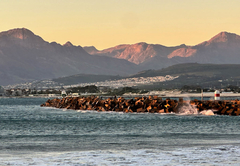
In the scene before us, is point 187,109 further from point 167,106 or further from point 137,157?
point 137,157

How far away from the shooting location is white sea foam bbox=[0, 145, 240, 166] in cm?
2045

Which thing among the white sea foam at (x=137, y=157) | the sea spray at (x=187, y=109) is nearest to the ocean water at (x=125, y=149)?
the white sea foam at (x=137, y=157)

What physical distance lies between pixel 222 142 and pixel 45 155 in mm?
11114

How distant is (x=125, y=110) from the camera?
68.4 metres

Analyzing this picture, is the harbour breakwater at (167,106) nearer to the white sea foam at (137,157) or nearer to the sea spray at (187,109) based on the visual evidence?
the sea spray at (187,109)

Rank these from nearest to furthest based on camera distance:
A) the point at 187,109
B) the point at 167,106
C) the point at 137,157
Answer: the point at 137,157, the point at 187,109, the point at 167,106

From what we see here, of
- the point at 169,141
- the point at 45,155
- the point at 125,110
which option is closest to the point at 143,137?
the point at 169,141

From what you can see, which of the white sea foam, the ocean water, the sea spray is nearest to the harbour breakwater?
the sea spray

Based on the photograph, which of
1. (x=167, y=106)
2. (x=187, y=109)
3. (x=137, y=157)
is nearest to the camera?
(x=137, y=157)

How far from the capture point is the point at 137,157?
72.2 ft

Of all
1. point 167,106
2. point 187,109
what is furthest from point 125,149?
point 167,106

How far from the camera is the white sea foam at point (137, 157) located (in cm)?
2045

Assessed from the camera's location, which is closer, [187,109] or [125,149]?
[125,149]

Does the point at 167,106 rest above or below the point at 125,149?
above
